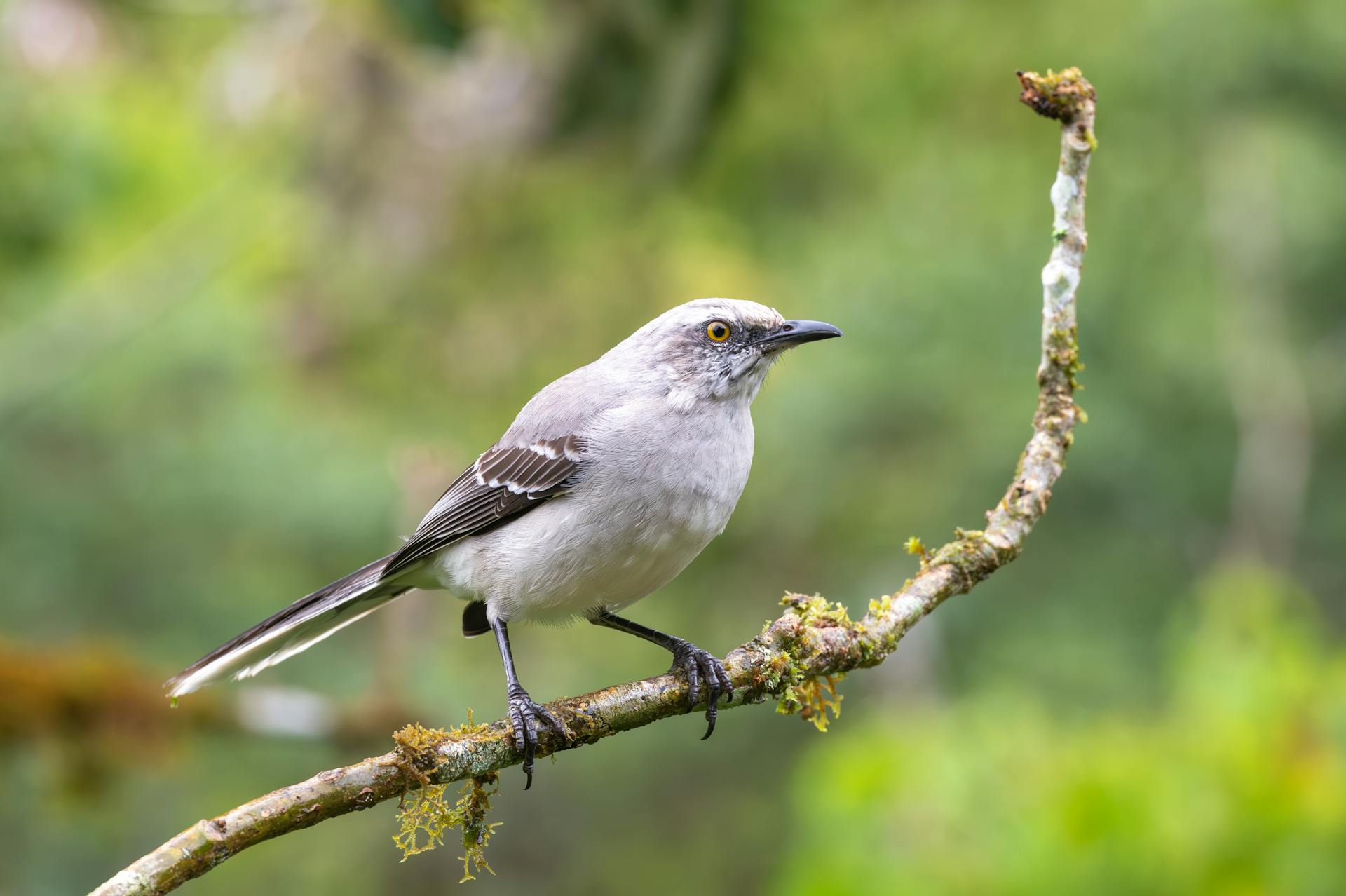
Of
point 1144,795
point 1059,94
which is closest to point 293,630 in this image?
point 1059,94

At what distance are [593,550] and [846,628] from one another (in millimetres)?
852

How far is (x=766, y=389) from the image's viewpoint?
11.4m

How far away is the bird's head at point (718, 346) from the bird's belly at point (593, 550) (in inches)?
17.6

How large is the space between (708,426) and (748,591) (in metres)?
8.76

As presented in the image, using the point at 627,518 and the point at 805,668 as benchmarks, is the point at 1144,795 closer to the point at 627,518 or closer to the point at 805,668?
the point at 805,668

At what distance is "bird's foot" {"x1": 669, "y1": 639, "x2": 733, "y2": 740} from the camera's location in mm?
3352

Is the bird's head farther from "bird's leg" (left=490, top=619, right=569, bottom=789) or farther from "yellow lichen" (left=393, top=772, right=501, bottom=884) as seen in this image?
"yellow lichen" (left=393, top=772, right=501, bottom=884)

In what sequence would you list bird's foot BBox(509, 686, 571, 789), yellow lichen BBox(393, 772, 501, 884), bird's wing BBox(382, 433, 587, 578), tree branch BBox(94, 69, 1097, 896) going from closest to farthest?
tree branch BBox(94, 69, 1097, 896), yellow lichen BBox(393, 772, 501, 884), bird's foot BBox(509, 686, 571, 789), bird's wing BBox(382, 433, 587, 578)

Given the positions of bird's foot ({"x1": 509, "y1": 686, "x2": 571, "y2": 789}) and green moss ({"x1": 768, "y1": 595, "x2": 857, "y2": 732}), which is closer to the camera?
bird's foot ({"x1": 509, "y1": 686, "x2": 571, "y2": 789})

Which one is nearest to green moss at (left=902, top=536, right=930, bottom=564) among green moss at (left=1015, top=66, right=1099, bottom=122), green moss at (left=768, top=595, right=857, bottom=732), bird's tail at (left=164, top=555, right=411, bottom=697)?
green moss at (left=768, top=595, right=857, bottom=732)

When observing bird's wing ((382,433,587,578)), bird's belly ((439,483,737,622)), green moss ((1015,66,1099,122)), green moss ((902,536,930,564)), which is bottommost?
green moss ((902,536,930,564))

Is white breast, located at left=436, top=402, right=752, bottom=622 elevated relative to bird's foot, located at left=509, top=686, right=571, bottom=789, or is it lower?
elevated

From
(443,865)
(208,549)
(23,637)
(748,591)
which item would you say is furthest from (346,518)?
(443,865)

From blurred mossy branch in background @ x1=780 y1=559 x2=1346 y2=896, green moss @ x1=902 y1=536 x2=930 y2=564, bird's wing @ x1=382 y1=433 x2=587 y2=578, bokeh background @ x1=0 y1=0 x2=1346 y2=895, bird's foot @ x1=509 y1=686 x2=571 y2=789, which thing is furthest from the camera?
bokeh background @ x1=0 y1=0 x2=1346 y2=895
